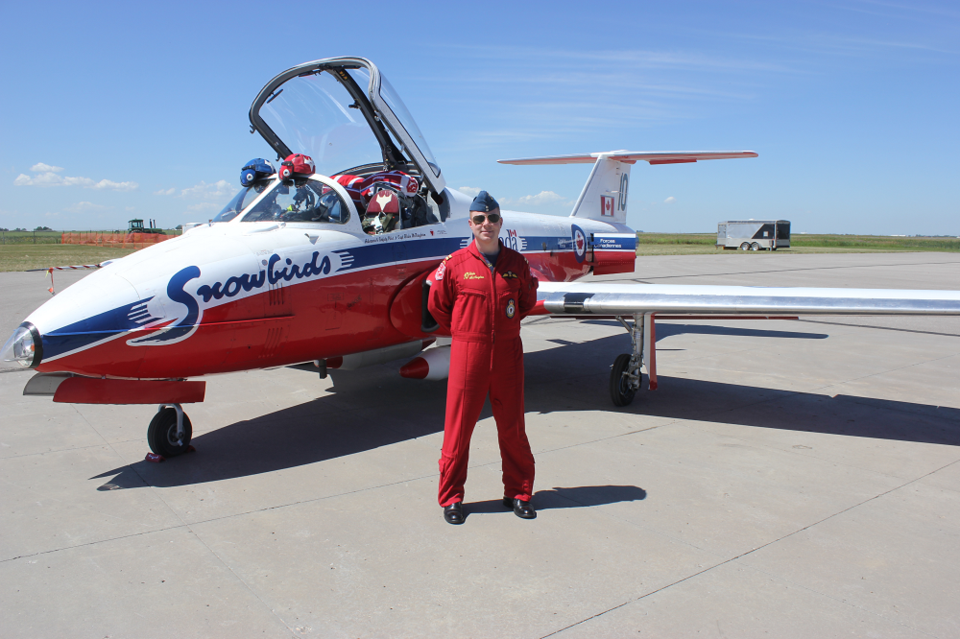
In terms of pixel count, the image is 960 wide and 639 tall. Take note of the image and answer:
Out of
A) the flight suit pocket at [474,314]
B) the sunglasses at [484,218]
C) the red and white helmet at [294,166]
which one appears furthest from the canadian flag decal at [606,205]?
the flight suit pocket at [474,314]

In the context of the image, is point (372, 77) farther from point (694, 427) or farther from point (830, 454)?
point (830, 454)

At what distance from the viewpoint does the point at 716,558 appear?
367 cm

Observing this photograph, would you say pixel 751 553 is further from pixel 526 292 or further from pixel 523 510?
pixel 526 292

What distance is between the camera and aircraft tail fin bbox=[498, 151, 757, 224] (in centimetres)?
1129

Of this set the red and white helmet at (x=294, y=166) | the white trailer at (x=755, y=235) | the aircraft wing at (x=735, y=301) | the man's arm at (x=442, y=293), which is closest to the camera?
the man's arm at (x=442, y=293)

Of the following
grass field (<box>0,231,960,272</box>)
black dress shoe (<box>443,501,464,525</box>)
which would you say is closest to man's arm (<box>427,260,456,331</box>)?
black dress shoe (<box>443,501,464,525</box>)

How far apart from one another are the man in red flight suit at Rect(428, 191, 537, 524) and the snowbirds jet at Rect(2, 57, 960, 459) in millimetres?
577

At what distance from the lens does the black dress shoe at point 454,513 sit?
4.11 meters

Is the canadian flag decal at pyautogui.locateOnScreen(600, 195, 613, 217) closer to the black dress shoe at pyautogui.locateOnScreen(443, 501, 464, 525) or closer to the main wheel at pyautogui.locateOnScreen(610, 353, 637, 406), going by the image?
the main wheel at pyautogui.locateOnScreen(610, 353, 637, 406)

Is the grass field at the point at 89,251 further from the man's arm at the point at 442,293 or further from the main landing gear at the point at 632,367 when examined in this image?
the man's arm at the point at 442,293

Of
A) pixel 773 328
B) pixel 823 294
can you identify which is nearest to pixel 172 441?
pixel 823 294

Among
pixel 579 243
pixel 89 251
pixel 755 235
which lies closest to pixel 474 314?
pixel 579 243

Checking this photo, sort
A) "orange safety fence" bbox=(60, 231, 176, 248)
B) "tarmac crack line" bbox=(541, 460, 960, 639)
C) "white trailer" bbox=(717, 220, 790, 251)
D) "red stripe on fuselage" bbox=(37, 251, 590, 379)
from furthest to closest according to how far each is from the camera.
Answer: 1. "white trailer" bbox=(717, 220, 790, 251)
2. "orange safety fence" bbox=(60, 231, 176, 248)
3. "red stripe on fuselage" bbox=(37, 251, 590, 379)
4. "tarmac crack line" bbox=(541, 460, 960, 639)

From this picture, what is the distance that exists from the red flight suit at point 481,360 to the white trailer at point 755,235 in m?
58.5
